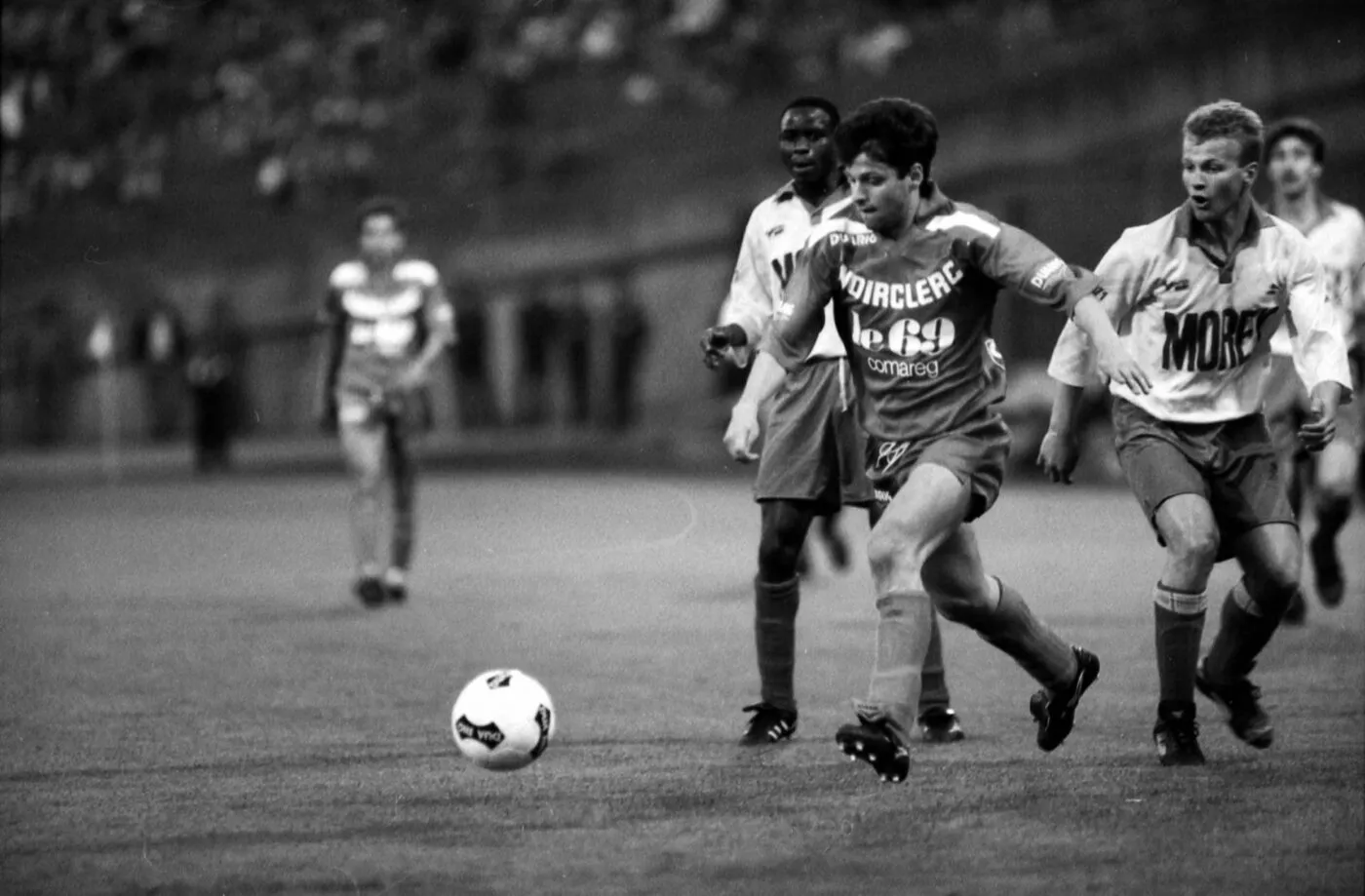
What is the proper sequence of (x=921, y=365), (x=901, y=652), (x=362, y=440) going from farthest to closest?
(x=362, y=440)
(x=921, y=365)
(x=901, y=652)

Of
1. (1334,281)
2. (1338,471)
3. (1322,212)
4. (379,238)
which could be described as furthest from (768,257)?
(379,238)

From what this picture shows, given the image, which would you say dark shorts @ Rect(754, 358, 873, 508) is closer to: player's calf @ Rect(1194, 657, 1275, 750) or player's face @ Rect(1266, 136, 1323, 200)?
player's calf @ Rect(1194, 657, 1275, 750)

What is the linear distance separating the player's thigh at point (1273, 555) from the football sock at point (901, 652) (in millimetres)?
1194

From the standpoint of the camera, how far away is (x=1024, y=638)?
6691 millimetres

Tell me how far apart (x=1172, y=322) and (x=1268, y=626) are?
1041mm

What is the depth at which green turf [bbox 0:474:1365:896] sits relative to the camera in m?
5.36

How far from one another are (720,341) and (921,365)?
79cm

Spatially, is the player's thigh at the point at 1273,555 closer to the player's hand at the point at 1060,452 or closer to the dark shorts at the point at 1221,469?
the dark shorts at the point at 1221,469

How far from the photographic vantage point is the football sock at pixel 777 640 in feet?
24.6

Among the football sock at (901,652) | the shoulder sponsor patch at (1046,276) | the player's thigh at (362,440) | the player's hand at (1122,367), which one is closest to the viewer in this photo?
the football sock at (901,652)

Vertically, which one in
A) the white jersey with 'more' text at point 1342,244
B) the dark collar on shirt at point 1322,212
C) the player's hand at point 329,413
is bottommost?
the player's hand at point 329,413

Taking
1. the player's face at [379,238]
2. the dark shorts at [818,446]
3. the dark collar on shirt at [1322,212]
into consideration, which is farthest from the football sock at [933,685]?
the player's face at [379,238]

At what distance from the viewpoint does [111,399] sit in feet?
139

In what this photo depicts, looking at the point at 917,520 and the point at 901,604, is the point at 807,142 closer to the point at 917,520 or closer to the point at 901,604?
the point at 917,520
